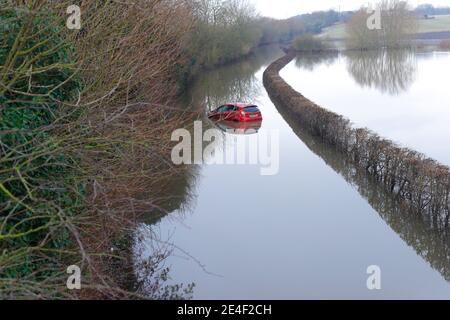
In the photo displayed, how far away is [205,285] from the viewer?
9680mm

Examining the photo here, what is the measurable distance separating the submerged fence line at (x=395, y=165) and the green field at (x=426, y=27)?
79.6m

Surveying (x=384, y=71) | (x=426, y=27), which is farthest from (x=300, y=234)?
(x=426, y=27)

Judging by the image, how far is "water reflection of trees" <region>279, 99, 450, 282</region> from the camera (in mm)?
10508

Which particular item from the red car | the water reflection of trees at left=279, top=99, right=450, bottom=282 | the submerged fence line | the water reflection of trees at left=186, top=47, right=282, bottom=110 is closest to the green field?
the water reflection of trees at left=186, top=47, right=282, bottom=110

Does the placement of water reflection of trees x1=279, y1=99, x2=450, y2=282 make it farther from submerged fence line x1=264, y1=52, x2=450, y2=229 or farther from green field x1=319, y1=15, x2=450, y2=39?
green field x1=319, y1=15, x2=450, y2=39

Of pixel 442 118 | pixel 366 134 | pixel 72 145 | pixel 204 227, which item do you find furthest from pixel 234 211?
pixel 442 118

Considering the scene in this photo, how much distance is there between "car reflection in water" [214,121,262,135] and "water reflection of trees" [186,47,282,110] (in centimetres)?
557

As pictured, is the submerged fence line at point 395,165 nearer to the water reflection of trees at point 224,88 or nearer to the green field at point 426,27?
the water reflection of trees at point 224,88

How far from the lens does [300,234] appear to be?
1166 cm

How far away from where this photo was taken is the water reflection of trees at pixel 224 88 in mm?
36250

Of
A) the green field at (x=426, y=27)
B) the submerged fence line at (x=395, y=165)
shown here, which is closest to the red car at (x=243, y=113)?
the submerged fence line at (x=395, y=165)

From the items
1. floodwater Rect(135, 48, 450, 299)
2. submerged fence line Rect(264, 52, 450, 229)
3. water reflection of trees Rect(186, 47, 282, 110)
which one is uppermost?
water reflection of trees Rect(186, 47, 282, 110)

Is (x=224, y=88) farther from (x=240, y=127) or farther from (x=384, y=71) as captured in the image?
(x=240, y=127)

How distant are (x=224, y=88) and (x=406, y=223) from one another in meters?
32.3
